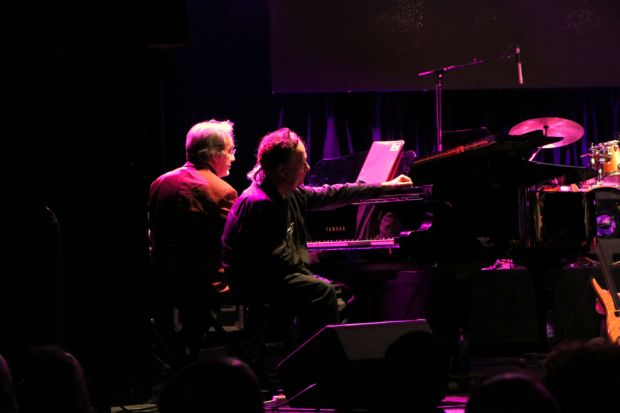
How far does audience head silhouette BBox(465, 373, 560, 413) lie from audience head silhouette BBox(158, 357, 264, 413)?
578mm

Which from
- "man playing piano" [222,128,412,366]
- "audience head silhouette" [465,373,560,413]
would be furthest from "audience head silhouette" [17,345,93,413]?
"man playing piano" [222,128,412,366]

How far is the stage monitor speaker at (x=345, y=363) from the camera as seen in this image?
12.5 ft

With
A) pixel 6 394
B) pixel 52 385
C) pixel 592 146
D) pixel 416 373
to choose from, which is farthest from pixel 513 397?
pixel 592 146

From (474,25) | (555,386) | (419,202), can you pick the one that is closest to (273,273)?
(419,202)

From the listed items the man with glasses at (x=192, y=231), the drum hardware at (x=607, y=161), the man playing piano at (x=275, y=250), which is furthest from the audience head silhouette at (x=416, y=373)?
the drum hardware at (x=607, y=161)

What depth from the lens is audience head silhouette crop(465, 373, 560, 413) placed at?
200cm

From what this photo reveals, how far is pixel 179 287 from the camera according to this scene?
4660mm

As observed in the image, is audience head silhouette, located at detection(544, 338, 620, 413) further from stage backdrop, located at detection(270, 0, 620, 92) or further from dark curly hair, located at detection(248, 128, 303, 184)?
stage backdrop, located at detection(270, 0, 620, 92)

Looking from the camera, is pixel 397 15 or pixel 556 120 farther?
pixel 397 15

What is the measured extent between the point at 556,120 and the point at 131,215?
5050mm

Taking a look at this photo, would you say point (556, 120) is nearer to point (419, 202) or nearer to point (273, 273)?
point (419, 202)

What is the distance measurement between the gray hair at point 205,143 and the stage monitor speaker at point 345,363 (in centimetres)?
160

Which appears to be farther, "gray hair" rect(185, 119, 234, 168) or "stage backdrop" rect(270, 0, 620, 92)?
"stage backdrop" rect(270, 0, 620, 92)

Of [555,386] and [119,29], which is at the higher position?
[119,29]
